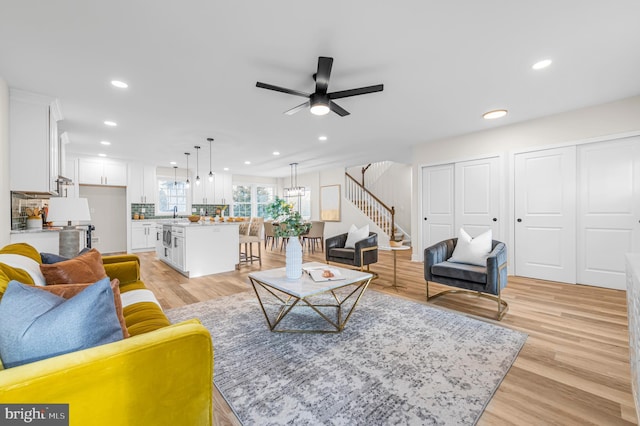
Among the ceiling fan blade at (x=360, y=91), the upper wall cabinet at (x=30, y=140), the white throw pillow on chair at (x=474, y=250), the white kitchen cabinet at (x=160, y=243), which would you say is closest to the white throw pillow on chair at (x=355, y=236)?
the white throw pillow on chair at (x=474, y=250)

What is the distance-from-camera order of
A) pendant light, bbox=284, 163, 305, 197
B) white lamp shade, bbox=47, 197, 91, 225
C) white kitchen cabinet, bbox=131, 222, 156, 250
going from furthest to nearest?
pendant light, bbox=284, 163, 305, 197, white kitchen cabinet, bbox=131, 222, 156, 250, white lamp shade, bbox=47, 197, 91, 225

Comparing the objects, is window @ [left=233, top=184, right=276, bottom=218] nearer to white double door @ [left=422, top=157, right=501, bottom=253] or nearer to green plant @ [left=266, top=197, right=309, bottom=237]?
white double door @ [left=422, top=157, right=501, bottom=253]

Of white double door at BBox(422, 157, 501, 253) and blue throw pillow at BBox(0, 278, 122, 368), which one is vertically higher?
white double door at BBox(422, 157, 501, 253)

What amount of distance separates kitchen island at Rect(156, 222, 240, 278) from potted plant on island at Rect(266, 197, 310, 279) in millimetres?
2516

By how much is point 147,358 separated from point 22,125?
401 cm

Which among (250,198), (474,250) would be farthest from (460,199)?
(250,198)

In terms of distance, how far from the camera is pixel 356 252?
4008 mm

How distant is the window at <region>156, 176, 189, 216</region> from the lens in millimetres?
7785

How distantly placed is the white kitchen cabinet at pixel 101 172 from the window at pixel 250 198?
348 centimetres

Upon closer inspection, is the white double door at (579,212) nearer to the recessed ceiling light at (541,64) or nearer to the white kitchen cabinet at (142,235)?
the recessed ceiling light at (541,64)

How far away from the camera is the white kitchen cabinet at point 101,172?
647 centimetres

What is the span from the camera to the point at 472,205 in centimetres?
482

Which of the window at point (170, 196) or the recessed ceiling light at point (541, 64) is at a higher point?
the recessed ceiling light at point (541, 64)

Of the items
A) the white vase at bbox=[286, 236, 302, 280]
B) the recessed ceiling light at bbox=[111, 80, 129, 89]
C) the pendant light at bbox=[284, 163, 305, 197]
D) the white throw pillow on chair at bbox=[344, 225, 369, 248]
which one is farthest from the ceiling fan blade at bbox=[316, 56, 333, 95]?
the pendant light at bbox=[284, 163, 305, 197]
